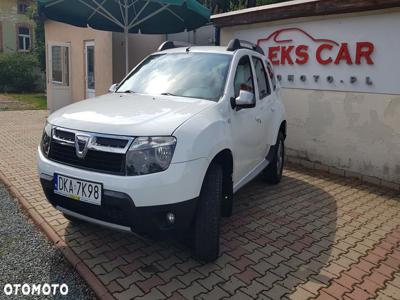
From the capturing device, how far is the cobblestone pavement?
3074mm

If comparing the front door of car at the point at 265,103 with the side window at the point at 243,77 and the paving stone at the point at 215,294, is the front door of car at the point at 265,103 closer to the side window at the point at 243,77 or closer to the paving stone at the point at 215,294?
the side window at the point at 243,77

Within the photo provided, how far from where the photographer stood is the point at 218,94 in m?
3.73

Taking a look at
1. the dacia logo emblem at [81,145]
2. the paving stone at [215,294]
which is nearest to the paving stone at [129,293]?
the paving stone at [215,294]

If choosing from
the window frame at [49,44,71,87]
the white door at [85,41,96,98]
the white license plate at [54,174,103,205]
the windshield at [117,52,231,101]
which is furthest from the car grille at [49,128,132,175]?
the window frame at [49,44,71,87]

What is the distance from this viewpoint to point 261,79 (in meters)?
4.98

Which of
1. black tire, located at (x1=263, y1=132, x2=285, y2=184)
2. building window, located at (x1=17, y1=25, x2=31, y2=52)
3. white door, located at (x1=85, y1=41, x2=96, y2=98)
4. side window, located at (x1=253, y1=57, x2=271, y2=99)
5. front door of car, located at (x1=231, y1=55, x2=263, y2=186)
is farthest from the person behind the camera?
building window, located at (x1=17, y1=25, x2=31, y2=52)

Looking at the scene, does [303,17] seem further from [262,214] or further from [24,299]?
[24,299]

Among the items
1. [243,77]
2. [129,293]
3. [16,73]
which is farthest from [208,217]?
[16,73]

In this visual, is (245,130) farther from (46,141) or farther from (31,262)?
(31,262)

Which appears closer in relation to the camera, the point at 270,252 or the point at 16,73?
the point at 270,252

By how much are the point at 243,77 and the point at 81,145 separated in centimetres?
207

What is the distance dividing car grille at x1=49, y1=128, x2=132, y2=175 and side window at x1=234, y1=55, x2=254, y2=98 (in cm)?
158

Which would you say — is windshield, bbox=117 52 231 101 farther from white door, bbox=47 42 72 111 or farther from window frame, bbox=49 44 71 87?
window frame, bbox=49 44 71 87

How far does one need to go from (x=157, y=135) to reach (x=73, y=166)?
766 mm
